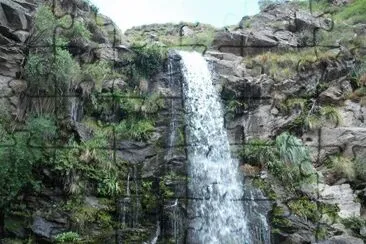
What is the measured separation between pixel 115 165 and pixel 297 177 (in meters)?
4.04

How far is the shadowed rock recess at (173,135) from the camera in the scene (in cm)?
989

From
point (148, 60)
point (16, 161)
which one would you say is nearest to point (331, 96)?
point (148, 60)

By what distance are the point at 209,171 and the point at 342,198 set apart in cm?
295

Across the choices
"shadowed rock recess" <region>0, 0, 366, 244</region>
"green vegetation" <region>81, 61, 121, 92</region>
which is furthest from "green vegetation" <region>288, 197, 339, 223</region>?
"green vegetation" <region>81, 61, 121, 92</region>

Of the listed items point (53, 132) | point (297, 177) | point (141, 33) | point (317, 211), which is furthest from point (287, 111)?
point (141, 33)

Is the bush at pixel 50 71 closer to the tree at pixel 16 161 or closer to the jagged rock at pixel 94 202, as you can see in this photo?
the tree at pixel 16 161

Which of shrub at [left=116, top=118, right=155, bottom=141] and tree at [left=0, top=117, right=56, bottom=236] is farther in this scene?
shrub at [left=116, top=118, right=155, bottom=141]

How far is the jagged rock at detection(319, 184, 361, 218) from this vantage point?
1139cm

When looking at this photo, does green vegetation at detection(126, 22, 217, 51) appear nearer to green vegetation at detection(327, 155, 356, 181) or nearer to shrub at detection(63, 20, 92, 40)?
shrub at detection(63, 20, 92, 40)

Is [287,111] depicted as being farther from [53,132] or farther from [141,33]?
[141,33]

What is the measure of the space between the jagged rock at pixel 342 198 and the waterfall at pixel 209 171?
6.42ft

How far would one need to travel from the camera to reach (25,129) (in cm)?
1012

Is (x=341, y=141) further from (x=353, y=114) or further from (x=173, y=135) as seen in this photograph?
(x=173, y=135)

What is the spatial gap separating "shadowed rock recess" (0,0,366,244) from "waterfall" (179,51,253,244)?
0.03 m
